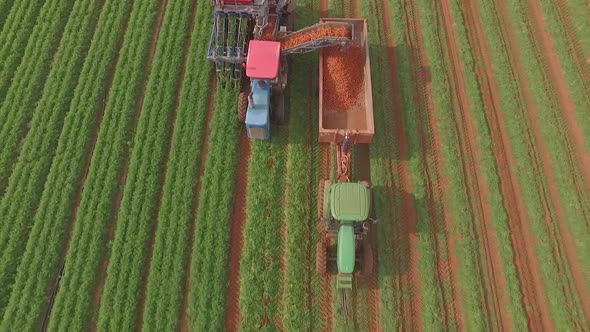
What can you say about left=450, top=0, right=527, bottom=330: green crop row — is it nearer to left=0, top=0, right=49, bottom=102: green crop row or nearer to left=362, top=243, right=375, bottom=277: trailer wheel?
left=362, top=243, right=375, bottom=277: trailer wheel

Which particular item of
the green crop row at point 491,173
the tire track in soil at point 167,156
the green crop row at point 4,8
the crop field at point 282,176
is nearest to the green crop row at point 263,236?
the crop field at point 282,176

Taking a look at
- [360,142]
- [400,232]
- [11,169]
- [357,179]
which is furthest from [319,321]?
[11,169]

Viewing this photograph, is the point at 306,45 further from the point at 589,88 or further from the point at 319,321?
the point at 589,88

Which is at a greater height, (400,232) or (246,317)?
(400,232)

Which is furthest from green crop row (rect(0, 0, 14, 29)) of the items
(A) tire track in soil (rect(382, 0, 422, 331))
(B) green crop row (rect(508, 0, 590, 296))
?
(B) green crop row (rect(508, 0, 590, 296))

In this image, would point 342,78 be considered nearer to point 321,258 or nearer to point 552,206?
Answer: point 321,258

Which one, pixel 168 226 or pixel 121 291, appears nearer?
pixel 121 291
